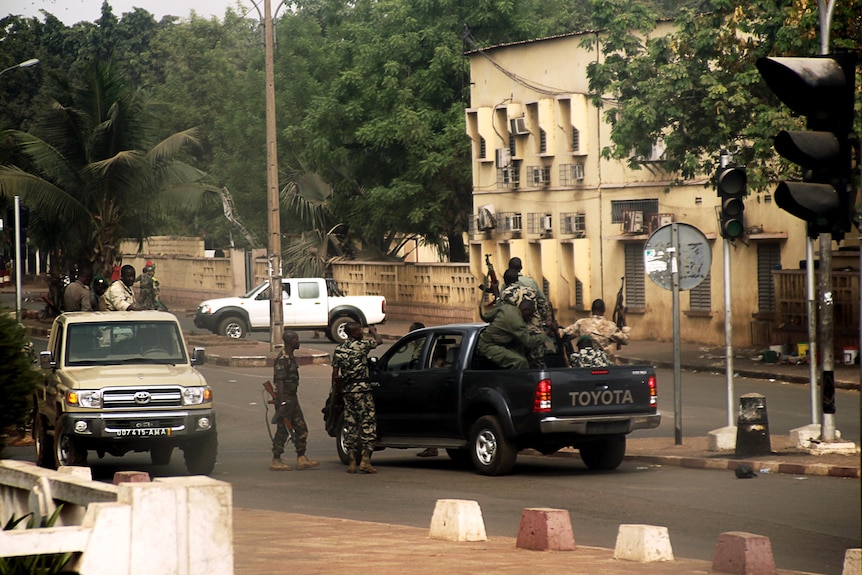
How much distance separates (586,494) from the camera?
44.7ft

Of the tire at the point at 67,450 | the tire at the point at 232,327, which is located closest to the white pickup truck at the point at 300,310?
the tire at the point at 232,327

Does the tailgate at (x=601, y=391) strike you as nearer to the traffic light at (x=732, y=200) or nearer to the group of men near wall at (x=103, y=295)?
the traffic light at (x=732, y=200)

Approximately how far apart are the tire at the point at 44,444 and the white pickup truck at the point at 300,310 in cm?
2076

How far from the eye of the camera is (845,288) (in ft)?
93.9

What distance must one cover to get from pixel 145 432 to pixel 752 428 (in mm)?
6928

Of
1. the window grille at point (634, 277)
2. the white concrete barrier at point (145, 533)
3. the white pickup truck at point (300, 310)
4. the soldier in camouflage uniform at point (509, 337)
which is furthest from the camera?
the white pickup truck at point (300, 310)

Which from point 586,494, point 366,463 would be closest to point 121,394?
point 366,463

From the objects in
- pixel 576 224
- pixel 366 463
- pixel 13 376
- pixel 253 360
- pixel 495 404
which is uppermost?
pixel 576 224

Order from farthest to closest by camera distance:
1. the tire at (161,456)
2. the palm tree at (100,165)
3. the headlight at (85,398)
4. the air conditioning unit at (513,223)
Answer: the air conditioning unit at (513,223) → the palm tree at (100,165) → the tire at (161,456) → the headlight at (85,398)

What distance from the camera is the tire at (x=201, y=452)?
613 inches

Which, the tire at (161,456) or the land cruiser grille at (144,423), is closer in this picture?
the land cruiser grille at (144,423)

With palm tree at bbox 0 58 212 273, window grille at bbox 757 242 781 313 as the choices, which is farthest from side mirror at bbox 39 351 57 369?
palm tree at bbox 0 58 212 273

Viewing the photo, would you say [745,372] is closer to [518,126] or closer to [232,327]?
[232,327]

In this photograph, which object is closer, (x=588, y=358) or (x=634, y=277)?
(x=588, y=358)
